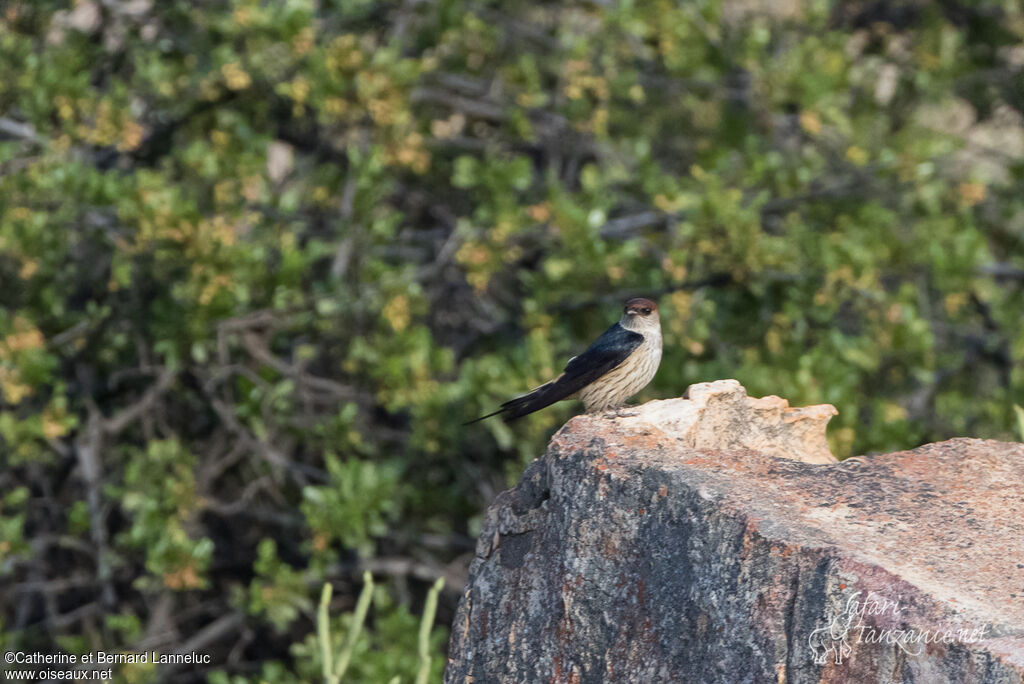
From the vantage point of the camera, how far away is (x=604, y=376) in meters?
4.41

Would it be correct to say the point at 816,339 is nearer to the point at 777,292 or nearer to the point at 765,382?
the point at 777,292

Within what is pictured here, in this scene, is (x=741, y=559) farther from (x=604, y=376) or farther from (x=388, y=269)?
(x=388, y=269)

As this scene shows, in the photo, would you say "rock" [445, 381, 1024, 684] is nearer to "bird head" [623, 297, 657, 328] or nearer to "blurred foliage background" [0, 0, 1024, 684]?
"bird head" [623, 297, 657, 328]

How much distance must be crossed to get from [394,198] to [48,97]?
7.32ft

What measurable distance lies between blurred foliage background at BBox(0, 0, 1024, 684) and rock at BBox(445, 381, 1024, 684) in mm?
1917

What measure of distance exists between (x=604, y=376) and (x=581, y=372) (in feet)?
0.36

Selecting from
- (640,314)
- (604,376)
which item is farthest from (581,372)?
(640,314)

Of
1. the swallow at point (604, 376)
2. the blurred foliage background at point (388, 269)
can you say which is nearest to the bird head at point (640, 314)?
the swallow at point (604, 376)

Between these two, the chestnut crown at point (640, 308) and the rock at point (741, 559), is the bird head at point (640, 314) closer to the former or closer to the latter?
→ the chestnut crown at point (640, 308)

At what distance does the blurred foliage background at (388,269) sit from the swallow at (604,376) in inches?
34.2

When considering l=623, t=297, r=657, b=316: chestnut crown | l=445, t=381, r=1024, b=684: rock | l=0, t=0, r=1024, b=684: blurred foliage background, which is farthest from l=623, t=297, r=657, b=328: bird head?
l=445, t=381, r=1024, b=684: rock

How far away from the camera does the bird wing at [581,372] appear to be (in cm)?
424

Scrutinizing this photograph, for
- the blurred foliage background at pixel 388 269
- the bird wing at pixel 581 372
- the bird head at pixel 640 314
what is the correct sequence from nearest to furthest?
the bird wing at pixel 581 372 < the bird head at pixel 640 314 < the blurred foliage background at pixel 388 269

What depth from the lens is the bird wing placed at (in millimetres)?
4238
